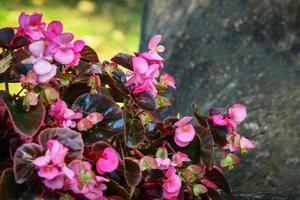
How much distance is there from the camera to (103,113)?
4.35ft

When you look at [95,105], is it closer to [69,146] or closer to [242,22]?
[69,146]

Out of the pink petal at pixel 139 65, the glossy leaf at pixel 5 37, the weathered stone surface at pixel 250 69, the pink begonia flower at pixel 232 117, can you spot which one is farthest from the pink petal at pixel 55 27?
the weathered stone surface at pixel 250 69

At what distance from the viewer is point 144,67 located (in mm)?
1393

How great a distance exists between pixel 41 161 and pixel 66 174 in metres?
0.05

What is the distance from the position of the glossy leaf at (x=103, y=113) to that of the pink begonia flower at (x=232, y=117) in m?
0.28

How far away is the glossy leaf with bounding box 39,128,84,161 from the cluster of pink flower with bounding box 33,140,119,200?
0.02 meters

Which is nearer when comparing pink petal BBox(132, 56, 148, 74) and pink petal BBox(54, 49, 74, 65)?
pink petal BBox(54, 49, 74, 65)

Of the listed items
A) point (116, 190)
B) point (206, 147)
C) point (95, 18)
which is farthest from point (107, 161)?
point (95, 18)

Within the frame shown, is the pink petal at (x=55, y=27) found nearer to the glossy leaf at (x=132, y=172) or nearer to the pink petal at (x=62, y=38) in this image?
the pink petal at (x=62, y=38)

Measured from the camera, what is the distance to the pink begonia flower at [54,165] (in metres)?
1.10

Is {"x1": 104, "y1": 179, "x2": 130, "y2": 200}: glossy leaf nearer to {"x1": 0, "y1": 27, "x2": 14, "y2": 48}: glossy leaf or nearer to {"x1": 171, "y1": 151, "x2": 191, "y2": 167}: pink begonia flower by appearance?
{"x1": 171, "y1": 151, "x2": 191, "y2": 167}: pink begonia flower

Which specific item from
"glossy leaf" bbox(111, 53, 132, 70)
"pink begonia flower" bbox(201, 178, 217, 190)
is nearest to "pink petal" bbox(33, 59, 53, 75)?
"glossy leaf" bbox(111, 53, 132, 70)

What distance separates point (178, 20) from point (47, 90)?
200cm

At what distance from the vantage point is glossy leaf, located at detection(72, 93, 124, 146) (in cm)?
131
